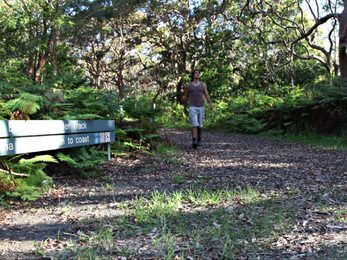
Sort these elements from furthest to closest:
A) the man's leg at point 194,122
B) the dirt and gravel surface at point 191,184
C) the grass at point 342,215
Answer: the man's leg at point 194,122 → the grass at point 342,215 → the dirt and gravel surface at point 191,184

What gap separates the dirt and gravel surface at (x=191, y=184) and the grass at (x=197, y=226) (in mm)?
146

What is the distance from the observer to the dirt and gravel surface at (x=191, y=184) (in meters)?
3.31

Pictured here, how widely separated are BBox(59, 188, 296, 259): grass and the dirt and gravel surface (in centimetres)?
15

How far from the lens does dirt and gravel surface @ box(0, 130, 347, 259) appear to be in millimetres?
3314

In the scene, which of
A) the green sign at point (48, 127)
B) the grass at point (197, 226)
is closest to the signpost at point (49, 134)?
the green sign at point (48, 127)

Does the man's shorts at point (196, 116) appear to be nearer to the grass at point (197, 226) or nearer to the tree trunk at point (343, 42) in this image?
the grass at point (197, 226)

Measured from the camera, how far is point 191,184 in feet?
18.4

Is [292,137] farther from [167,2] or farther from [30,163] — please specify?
[167,2]

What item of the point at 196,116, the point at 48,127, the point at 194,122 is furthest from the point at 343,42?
the point at 48,127

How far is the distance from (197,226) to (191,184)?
1.93 m

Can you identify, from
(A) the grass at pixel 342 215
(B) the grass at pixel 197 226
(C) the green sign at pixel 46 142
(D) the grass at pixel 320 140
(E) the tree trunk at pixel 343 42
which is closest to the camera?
(B) the grass at pixel 197 226

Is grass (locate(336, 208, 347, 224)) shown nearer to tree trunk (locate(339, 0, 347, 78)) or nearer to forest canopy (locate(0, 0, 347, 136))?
forest canopy (locate(0, 0, 347, 136))

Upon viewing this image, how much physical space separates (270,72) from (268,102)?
11.8m

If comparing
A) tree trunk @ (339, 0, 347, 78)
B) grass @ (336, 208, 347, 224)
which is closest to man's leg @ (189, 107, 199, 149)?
grass @ (336, 208, 347, 224)
